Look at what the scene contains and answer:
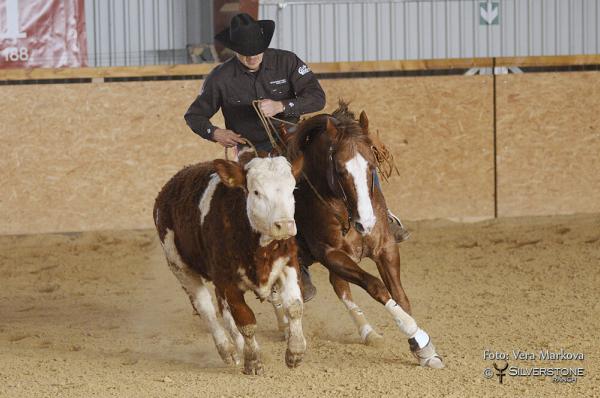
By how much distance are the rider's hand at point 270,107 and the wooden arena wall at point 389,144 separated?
13.3ft

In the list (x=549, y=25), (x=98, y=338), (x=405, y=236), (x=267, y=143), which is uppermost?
(x=549, y=25)

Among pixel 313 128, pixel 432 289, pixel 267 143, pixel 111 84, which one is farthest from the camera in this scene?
pixel 111 84

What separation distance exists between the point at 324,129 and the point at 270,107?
1.58 ft

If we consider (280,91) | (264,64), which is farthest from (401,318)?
(264,64)

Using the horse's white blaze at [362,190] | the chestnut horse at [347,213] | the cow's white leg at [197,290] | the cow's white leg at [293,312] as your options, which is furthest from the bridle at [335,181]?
the cow's white leg at [197,290]

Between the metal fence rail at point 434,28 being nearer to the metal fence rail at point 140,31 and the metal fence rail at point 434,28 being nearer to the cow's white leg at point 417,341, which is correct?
the metal fence rail at point 140,31

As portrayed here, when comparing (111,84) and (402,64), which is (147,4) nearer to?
(111,84)

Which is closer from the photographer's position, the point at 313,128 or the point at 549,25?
the point at 313,128

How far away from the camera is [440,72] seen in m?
10.3

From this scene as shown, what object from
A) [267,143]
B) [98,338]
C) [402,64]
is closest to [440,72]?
[402,64]

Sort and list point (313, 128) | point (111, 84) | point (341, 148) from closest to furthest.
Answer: point (341, 148) < point (313, 128) < point (111, 84)

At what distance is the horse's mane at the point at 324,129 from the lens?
5.36m

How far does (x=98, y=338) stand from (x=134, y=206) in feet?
12.0

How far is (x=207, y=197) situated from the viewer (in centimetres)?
540
